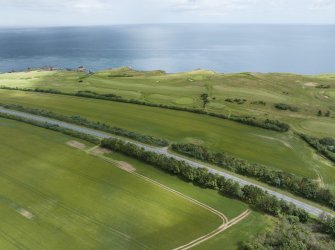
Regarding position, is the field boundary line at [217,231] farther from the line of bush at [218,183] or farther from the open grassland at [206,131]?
the open grassland at [206,131]

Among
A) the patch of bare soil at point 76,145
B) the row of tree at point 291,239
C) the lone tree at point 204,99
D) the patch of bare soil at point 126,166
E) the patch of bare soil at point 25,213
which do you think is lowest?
the patch of bare soil at point 25,213

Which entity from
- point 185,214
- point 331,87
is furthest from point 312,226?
point 331,87

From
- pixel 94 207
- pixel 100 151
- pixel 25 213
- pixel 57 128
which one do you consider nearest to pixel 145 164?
pixel 100 151

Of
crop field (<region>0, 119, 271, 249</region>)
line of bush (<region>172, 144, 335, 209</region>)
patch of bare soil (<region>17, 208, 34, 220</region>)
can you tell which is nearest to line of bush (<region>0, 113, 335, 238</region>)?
crop field (<region>0, 119, 271, 249</region>)

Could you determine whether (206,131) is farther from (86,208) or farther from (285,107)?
(86,208)

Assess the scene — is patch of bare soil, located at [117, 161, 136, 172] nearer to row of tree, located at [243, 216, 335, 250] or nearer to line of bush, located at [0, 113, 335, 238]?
line of bush, located at [0, 113, 335, 238]

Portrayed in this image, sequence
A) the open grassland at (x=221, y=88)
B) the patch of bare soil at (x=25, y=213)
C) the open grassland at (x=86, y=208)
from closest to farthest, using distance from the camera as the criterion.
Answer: the open grassland at (x=86, y=208)
the patch of bare soil at (x=25, y=213)
the open grassland at (x=221, y=88)

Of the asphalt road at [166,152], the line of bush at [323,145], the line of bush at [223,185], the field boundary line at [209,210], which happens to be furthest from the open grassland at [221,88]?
the field boundary line at [209,210]
